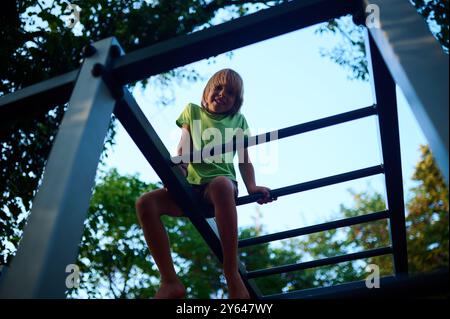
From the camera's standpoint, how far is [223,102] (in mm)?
2389

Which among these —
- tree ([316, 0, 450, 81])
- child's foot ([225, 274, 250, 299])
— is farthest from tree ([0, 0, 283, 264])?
child's foot ([225, 274, 250, 299])

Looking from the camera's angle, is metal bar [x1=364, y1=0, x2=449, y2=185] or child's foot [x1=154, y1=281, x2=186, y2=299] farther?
child's foot [x1=154, y1=281, x2=186, y2=299]

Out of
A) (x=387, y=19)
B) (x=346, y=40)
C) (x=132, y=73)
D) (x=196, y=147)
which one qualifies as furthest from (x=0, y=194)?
(x=346, y=40)

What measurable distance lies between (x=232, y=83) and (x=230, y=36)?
108 centimetres

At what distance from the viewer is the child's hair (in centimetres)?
238

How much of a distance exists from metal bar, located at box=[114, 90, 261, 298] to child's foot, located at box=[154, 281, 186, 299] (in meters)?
0.38

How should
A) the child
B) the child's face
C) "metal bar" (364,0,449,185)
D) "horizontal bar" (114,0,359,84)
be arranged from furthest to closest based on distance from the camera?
the child's face < the child < "horizontal bar" (114,0,359,84) < "metal bar" (364,0,449,185)

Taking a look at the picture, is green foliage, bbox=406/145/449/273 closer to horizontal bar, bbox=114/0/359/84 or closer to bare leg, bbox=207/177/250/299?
bare leg, bbox=207/177/250/299

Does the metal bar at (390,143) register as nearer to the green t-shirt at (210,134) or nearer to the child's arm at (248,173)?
the child's arm at (248,173)

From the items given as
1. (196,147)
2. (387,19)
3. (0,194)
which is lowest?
(387,19)

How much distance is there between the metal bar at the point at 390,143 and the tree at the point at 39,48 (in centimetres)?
269

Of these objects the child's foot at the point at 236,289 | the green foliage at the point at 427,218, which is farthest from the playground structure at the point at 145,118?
the green foliage at the point at 427,218

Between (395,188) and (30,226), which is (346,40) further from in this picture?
(30,226)
